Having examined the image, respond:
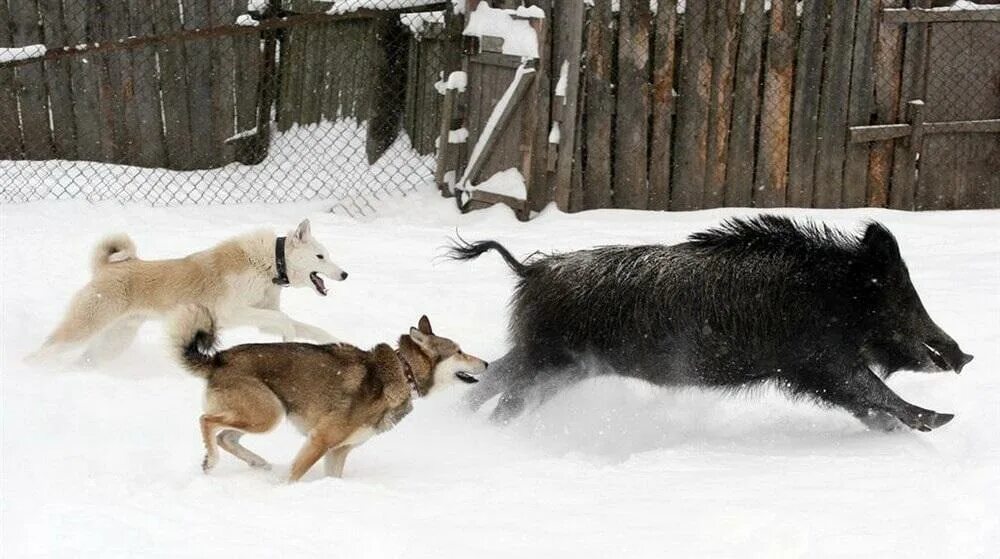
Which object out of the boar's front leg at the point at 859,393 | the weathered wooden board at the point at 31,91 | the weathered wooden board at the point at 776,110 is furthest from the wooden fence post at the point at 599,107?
the weathered wooden board at the point at 31,91

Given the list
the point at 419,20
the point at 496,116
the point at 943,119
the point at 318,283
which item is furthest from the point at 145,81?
the point at 943,119

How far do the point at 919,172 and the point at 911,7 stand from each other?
54.5 inches

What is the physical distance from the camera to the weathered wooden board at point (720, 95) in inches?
395

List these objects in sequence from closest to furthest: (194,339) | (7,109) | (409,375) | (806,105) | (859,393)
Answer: (194,339) < (409,375) < (859,393) < (806,105) < (7,109)

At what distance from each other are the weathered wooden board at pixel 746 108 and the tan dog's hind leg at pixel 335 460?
19.1ft

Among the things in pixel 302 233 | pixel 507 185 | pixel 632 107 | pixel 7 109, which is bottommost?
pixel 507 185

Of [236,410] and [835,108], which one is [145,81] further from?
[236,410]

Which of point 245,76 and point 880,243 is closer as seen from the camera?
point 880,243

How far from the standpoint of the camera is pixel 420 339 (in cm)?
550

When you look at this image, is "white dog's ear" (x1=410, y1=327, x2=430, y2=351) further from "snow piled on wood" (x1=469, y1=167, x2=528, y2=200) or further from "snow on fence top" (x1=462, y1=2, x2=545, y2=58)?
"snow on fence top" (x1=462, y1=2, x2=545, y2=58)

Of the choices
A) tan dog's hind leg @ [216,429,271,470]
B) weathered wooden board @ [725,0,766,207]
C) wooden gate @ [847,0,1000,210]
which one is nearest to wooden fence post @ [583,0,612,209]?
weathered wooden board @ [725,0,766,207]

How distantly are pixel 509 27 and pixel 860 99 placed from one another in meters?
2.98

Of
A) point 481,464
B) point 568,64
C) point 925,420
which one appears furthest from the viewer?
point 568,64

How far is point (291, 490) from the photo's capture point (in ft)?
16.1
